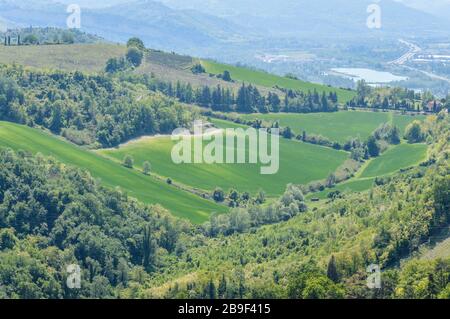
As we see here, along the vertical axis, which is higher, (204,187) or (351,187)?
(204,187)

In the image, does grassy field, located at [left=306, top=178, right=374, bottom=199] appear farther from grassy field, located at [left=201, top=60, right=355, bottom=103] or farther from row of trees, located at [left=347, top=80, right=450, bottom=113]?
grassy field, located at [left=201, top=60, right=355, bottom=103]

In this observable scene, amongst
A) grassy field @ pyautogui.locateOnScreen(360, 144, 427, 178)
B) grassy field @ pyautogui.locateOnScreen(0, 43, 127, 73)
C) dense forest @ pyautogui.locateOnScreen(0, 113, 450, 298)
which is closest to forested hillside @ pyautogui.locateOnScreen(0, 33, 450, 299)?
dense forest @ pyautogui.locateOnScreen(0, 113, 450, 298)

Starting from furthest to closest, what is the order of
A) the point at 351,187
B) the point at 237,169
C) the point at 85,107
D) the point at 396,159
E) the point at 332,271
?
the point at 85,107 < the point at 396,159 < the point at 237,169 < the point at 351,187 < the point at 332,271

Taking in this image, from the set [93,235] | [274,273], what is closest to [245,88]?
[93,235]

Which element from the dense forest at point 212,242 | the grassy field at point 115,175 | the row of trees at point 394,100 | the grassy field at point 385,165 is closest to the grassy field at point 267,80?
the row of trees at point 394,100

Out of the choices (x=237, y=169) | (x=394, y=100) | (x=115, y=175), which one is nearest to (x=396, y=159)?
(x=237, y=169)

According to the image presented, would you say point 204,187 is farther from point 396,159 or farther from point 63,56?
point 63,56
